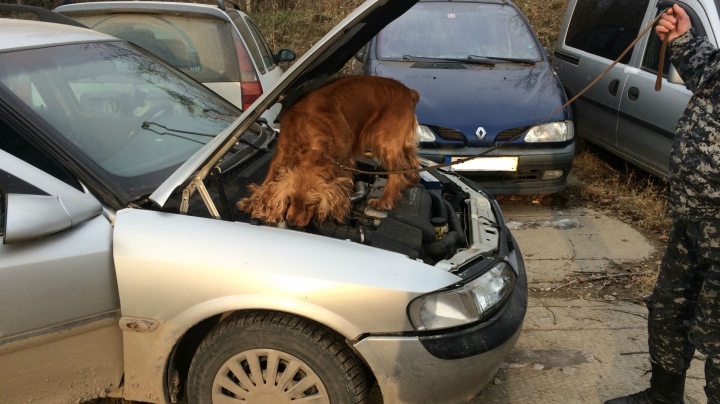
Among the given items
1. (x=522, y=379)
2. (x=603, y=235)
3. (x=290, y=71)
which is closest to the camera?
(x=290, y=71)

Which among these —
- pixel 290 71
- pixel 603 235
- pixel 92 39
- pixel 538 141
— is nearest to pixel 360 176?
pixel 290 71

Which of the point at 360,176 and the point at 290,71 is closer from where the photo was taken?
the point at 290,71

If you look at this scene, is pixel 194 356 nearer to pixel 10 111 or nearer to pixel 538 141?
pixel 10 111

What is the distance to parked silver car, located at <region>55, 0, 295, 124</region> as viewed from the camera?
4.82 m

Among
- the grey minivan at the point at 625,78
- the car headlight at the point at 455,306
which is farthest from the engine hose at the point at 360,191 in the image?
the grey minivan at the point at 625,78

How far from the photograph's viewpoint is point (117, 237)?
211cm

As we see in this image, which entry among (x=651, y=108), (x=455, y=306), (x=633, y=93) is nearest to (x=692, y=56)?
(x=455, y=306)

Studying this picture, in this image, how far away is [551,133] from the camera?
5023mm

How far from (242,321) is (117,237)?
0.55 meters

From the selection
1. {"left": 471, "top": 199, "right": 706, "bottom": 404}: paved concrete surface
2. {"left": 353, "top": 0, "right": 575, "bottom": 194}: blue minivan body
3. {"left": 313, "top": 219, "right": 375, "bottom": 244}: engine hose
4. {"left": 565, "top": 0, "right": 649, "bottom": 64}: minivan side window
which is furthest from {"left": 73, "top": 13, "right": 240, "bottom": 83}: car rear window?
{"left": 565, "top": 0, "right": 649, "bottom": 64}: minivan side window

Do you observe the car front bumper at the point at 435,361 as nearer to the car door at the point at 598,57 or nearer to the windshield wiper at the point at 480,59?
the windshield wiper at the point at 480,59

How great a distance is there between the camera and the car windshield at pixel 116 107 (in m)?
2.39

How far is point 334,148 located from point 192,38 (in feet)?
8.91

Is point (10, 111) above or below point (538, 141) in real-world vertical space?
above
